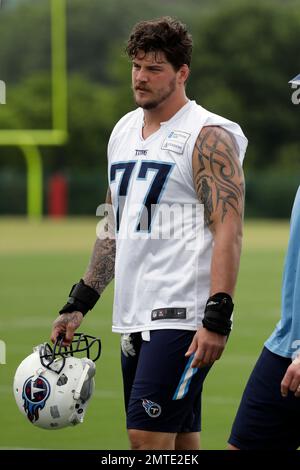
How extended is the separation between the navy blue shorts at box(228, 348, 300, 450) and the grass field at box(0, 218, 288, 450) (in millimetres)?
2355

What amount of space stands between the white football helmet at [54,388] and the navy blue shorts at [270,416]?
731mm

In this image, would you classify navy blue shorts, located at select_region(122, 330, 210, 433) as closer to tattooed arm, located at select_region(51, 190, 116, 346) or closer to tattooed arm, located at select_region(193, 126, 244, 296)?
tattooed arm, located at select_region(193, 126, 244, 296)

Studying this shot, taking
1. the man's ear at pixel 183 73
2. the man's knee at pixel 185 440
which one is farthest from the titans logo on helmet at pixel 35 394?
the man's ear at pixel 183 73

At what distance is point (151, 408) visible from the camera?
5.10 meters

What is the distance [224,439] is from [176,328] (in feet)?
8.05

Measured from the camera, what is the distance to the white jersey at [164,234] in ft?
17.1

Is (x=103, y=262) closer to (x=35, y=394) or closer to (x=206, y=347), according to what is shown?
(x=35, y=394)

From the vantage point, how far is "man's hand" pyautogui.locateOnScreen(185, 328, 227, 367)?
4961 mm

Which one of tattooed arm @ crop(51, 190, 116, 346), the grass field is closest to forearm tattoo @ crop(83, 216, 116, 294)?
tattooed arm @ crop(51, 190, 116, 346)

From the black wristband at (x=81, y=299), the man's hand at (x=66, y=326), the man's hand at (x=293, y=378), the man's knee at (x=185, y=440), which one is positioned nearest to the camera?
the man's hand at (x=293, y=378)

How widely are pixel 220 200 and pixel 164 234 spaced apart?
10.6 inches

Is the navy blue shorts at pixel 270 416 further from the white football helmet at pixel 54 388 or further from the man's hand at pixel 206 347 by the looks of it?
the white football helmet at pixel 54 388

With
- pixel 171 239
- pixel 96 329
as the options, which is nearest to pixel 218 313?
pixel 171 239

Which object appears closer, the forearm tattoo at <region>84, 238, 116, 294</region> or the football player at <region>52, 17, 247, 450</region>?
the football player at <region>52, 17, 247, 450</region>
